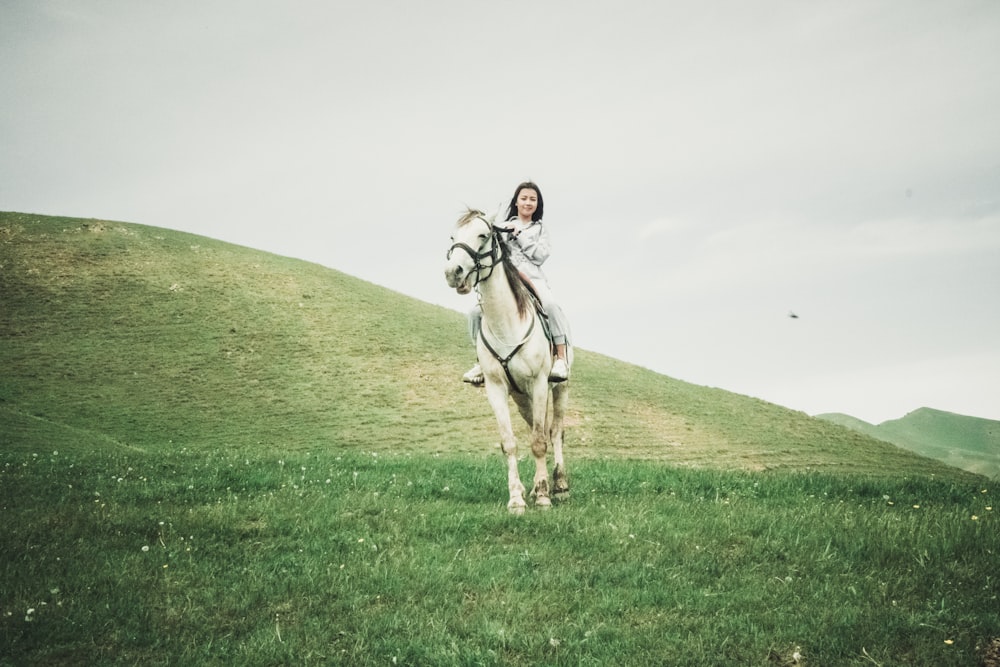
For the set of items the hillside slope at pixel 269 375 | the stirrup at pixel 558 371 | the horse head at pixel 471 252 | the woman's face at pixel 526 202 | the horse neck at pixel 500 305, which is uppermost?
the woman's face at pixel 526 202

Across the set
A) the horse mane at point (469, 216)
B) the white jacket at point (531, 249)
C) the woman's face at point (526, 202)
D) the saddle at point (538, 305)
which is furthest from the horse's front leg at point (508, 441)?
the woman's face at point (526, 202)

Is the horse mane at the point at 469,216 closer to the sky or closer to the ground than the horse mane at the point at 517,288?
closer to the sky

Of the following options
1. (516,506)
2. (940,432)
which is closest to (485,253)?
(516,506)

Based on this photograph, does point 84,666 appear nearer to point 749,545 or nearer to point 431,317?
point 749,545

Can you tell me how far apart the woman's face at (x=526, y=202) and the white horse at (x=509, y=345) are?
121 cm

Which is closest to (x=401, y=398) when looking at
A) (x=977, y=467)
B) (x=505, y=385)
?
(x=505, y=385)

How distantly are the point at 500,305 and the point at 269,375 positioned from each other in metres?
36.1

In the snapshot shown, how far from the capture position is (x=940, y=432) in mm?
73875

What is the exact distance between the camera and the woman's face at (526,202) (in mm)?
9797

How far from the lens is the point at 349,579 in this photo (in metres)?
5.86

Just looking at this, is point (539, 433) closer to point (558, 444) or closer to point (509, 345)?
point (558, 444)

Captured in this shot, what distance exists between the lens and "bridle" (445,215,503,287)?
7829 mm

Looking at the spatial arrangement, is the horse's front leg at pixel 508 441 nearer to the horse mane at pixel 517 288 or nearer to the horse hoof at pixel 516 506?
the horse hoof at pixel 516 506

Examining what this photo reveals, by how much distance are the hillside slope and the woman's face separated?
1879 centimetres
